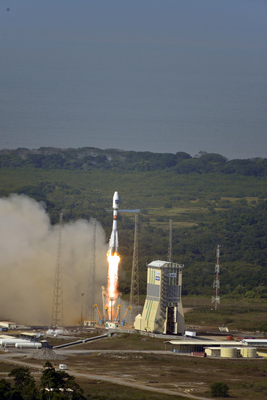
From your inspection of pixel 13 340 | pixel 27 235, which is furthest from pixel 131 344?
pixel 27 235

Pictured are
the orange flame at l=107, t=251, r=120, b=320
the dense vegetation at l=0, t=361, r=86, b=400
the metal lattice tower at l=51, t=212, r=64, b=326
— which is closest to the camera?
the dense vegetation at l=0, t=361, r=86, b=400

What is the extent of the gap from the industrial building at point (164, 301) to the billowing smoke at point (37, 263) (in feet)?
44.7

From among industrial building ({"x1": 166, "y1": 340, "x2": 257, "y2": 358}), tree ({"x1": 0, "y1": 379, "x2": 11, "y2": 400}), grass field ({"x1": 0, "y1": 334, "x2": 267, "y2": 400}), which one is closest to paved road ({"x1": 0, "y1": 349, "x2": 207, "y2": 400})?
grass field ({"x1": 0, "y1": 334, "x2": 267, "y2": 400})

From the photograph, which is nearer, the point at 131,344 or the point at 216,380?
the point at 216,380

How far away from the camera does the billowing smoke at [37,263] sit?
85.6 metres

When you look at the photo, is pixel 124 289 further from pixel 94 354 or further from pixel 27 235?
pixel 94 354

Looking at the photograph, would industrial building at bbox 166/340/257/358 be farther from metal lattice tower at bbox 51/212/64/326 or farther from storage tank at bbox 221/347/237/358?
metal lattice tower at bbox 51/212/64/326

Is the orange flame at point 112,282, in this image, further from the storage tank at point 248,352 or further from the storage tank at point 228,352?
the storage tank at point 248,352

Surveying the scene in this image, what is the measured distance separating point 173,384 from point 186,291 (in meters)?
58.7

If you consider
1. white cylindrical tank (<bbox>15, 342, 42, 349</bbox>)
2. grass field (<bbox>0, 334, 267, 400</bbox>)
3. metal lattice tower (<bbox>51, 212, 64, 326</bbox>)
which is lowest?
grass field (<bbox>0, 334, 267, 400</bbox>)

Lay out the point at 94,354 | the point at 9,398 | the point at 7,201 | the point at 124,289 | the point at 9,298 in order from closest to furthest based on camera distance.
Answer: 1. the point at 9,398
2. the point at 94,354
3. the point at 9,298
4. the point at 7,201
5. the point at 124,289

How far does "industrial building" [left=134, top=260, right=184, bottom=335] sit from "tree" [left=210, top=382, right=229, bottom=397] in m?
23.8

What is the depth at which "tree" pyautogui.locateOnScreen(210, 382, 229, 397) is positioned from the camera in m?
53.2

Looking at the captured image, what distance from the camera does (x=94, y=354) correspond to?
68.3 m
